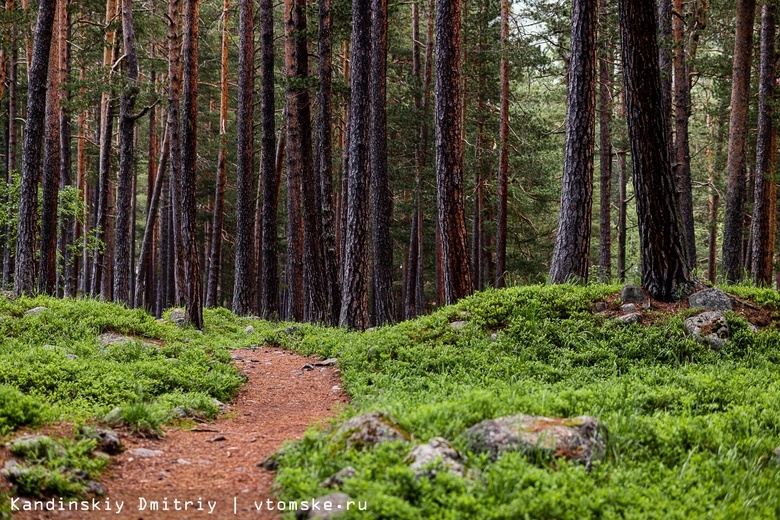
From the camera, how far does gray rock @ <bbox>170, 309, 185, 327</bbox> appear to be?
42.7 feet

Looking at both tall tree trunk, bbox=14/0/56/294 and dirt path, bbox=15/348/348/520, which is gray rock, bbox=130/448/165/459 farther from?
tall tree trunk, bbox=14/0/56/294

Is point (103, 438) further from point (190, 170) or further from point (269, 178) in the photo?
point (269, 178)

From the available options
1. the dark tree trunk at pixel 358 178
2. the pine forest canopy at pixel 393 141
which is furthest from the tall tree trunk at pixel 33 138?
the dark tree trunk at pixel 358 178

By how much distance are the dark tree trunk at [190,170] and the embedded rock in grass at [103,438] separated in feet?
25.0

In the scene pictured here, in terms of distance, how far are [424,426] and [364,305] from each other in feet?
26.0

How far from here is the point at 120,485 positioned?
14.1 feet

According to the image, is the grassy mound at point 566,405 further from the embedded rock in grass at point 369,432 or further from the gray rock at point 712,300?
the gray rock at point 712,300

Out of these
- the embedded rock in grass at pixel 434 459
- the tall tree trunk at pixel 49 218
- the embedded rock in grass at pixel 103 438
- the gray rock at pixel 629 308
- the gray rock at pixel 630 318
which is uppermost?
the tall tree trunk at pixel 49 218

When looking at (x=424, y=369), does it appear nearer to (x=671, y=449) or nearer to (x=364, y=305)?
(x=671, y=449)

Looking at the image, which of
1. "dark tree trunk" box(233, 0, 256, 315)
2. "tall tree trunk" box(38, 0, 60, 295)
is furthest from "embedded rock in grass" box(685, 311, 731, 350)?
"dark tree trunk" box(233, 0, 256, 315)

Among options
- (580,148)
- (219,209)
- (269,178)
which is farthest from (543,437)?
(219,209)

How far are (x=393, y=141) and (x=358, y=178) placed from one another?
11.9 metres

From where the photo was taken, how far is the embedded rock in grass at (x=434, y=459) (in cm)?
376

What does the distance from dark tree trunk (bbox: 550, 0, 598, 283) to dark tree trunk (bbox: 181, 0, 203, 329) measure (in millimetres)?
7427
